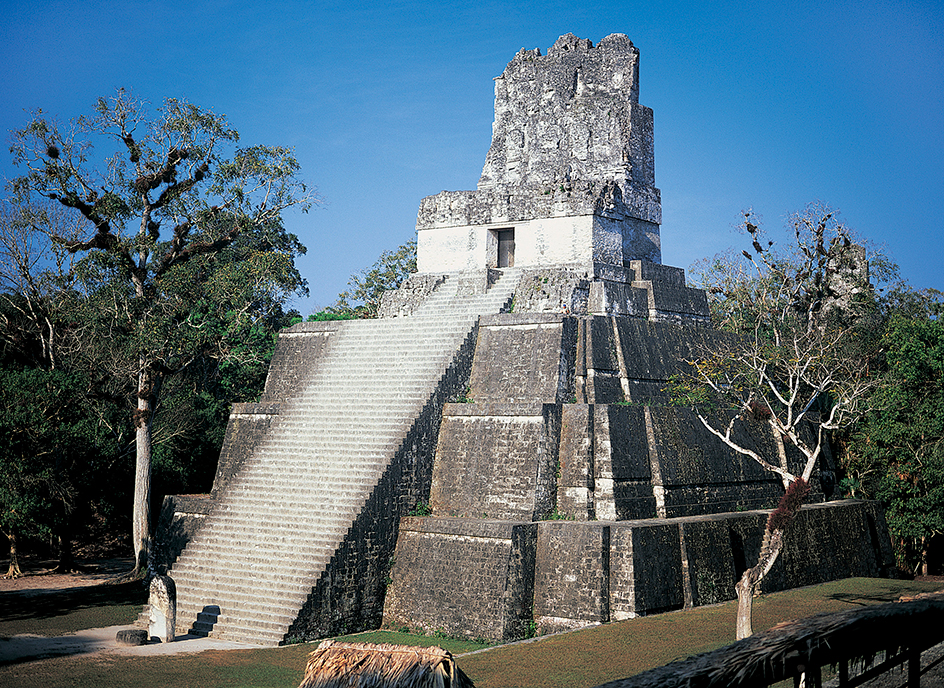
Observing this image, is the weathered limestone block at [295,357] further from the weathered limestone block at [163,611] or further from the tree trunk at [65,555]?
the tree trunk at [65,555]

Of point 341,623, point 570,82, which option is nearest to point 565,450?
point 341,623

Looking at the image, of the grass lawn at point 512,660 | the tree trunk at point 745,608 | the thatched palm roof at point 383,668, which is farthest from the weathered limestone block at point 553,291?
the thatched palm roof at point 383,668

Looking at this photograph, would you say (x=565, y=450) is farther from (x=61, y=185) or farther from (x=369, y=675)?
(x=61, y=185)

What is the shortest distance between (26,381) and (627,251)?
10.3 m

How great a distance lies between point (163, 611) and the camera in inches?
443

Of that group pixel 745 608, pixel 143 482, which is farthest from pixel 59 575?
pixel 745 608

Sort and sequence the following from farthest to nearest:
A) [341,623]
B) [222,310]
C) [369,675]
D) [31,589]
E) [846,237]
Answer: [222,310] < [846,237] < [31,589] < [341,623] < [369,675]

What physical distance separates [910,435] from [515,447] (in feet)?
28.7

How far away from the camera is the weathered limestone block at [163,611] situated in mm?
11219

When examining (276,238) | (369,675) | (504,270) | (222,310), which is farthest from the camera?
(276,238)

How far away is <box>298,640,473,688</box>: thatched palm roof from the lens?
6.39 meters

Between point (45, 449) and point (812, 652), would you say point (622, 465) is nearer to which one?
point (812, 652)

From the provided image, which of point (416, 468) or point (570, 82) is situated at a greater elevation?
point (570, 82)

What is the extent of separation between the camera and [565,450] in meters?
12.7
